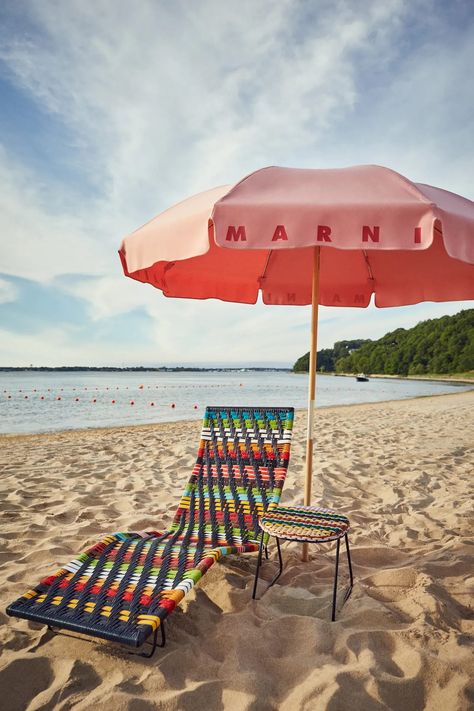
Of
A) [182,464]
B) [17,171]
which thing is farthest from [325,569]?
[17,171]

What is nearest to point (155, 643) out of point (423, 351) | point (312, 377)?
point (312, 377)

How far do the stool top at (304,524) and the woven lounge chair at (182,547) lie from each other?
0.92ft

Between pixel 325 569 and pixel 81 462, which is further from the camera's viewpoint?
pixel 81 462

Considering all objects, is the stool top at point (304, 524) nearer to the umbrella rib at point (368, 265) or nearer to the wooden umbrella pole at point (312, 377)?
the wooden umbrella pole at point (312, 377)

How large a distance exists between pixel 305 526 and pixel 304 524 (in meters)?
0.04

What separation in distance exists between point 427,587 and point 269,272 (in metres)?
2.69

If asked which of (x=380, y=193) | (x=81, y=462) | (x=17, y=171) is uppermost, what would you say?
(x=17, y=171)

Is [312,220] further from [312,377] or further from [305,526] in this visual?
Answer: [305,526]

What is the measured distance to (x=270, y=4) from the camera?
505 cm

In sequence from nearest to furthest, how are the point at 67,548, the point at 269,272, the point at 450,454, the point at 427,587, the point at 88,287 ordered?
the point at 427,587, the point at 67,548, the point at 269,272, the point at 450,454, the point at 88,287

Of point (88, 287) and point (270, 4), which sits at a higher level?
point (270, 4)

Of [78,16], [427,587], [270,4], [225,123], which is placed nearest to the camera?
[427,587]

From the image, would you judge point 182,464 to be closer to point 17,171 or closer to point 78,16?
point 78,16

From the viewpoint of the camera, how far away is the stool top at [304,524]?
2.22 metres
